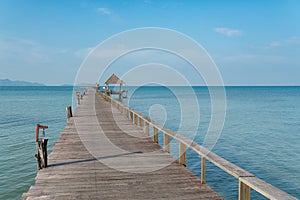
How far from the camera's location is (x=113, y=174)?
563 centimetres

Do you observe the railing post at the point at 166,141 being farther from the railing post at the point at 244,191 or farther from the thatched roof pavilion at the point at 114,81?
the thatched roof pavilion at the point at 114,81

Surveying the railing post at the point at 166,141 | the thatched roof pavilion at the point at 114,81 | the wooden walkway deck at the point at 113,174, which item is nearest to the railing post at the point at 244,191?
the wooden walkway deck at the point at 113,174

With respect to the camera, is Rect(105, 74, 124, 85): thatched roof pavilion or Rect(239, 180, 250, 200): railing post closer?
Rect(239, 180, 250, 200): railing post

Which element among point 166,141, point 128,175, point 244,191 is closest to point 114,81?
point 166,141

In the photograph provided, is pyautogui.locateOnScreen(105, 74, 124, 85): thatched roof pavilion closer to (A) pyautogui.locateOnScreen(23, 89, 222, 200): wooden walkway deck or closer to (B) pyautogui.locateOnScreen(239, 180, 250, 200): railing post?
(A) pyautogui.locateOnScreen(23, 89, 222, 200): wooden walkway deck

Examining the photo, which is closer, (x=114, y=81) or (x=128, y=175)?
(x=128, y=175)

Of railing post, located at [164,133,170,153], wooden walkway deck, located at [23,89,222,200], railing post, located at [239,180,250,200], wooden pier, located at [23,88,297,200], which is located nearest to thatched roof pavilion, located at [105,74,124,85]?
wooden walkway deck, located at [23,89,222,200]

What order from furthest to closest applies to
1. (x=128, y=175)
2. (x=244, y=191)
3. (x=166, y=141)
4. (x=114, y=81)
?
(x=114, y=81)
(x=166, y=141)
(x=128, y=175)
(x=244, y=191)

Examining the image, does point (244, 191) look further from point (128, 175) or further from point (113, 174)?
point (113, 174)

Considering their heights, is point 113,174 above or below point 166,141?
below

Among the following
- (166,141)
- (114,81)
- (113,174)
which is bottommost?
(113,174)

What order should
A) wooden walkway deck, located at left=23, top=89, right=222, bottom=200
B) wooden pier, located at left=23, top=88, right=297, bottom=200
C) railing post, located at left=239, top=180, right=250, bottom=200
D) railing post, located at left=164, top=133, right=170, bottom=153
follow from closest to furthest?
railing post, located at left=239, top=180, right=250, bottom=200, wooden pier, located at left=23, top=88, right=297, bottom=200, wooden walkway deck, located at left=23, top=89, right=222, bottom=200, railing post, located at left=164, top=133, right=170, bottom=153

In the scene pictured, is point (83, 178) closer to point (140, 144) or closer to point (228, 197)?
point (140, 144)

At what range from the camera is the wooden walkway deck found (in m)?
4.58
